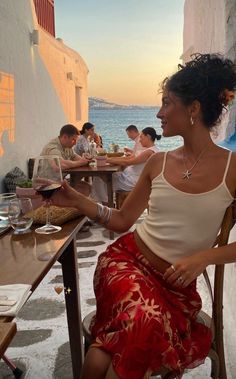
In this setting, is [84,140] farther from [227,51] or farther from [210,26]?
[227,51]

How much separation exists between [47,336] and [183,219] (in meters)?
1.44

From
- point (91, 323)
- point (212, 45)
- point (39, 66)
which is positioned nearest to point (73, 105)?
point (39, 66)

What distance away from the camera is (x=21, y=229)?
138 cm

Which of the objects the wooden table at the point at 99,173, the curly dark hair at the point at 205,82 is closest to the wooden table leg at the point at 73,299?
the curly dark hair at the point at 205,82

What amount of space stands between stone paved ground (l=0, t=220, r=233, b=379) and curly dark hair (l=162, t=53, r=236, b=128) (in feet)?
4.59

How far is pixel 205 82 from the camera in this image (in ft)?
4.44

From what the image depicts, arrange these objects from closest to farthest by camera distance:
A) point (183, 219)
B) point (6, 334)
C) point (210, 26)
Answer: point (6, 334)
point (183, 219)
point (210, 26)

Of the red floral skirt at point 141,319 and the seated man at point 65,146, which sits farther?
the seated man at point 65,146

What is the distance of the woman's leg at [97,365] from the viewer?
1.07 m

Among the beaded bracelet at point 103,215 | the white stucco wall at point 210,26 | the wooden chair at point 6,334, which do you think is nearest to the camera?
the wooden chair at point 6,334

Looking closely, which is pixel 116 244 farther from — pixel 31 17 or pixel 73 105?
pixel 73 105

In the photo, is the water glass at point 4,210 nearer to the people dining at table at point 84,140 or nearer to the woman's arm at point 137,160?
the woman's arm at point 137,160

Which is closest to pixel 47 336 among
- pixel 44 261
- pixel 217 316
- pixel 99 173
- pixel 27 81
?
pixel 217 316

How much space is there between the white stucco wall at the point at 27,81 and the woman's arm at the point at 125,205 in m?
3.93
